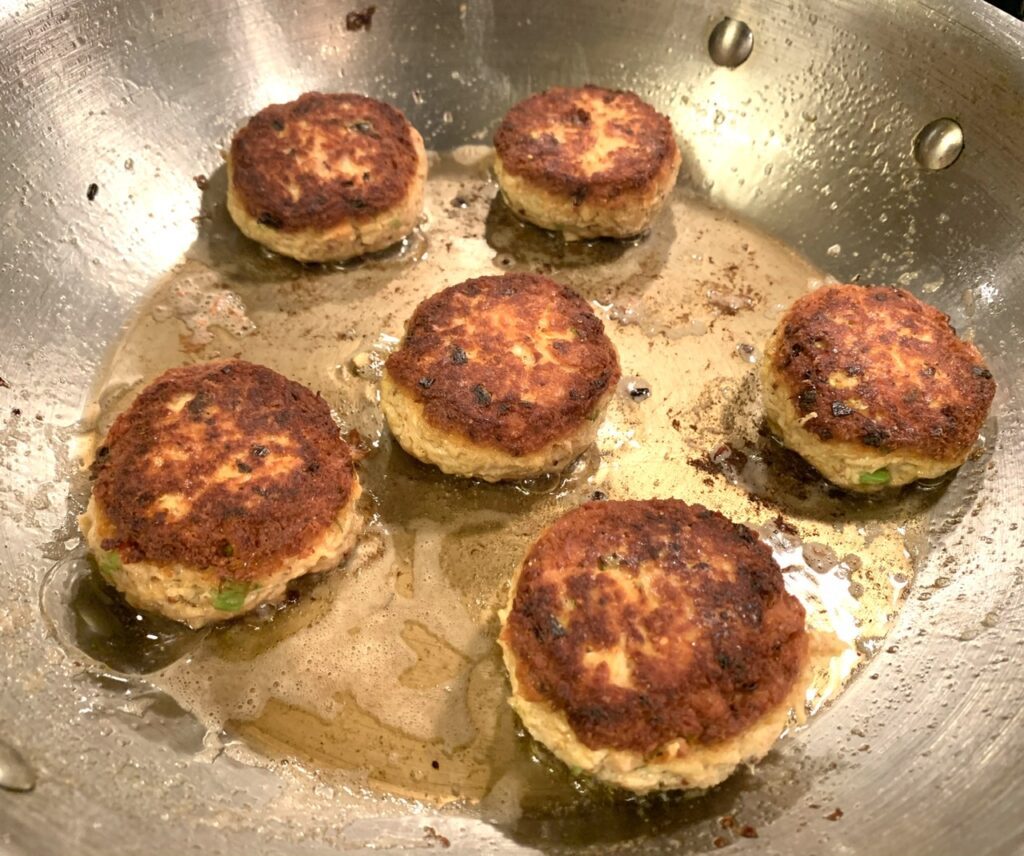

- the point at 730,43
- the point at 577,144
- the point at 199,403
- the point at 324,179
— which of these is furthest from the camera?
the point at 730,43

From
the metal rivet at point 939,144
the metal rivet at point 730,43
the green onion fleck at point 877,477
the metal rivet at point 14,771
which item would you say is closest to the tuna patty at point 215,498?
the metal rivet at point 14,771

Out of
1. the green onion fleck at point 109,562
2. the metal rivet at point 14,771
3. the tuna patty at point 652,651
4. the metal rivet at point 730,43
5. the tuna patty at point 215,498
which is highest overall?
the metal rivet at point 730,43

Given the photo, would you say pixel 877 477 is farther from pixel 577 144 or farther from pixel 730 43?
pixel 730 43

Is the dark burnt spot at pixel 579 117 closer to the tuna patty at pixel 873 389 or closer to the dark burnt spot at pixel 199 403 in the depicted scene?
the tuna patty at pixel 873 389

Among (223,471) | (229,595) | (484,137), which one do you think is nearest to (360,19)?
(484,137)

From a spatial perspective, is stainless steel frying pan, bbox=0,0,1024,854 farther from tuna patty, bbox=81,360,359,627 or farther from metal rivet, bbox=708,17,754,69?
tuna patty, bbox=81,360,359,627
